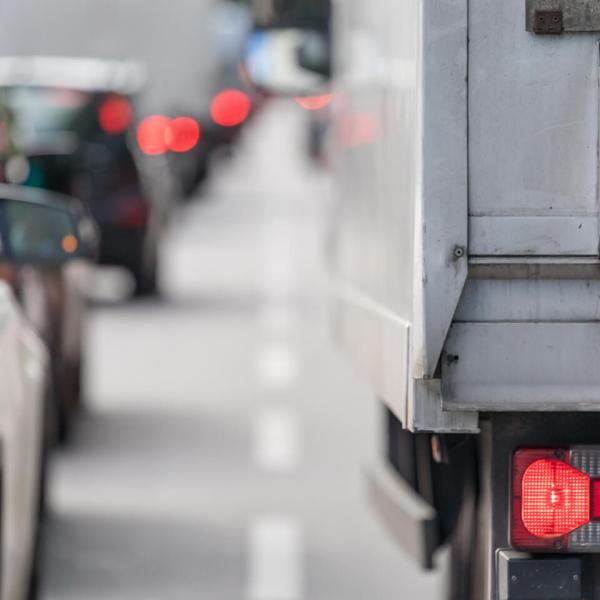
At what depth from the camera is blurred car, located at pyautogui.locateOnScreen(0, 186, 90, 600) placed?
6164 mm

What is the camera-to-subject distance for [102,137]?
18734 mm

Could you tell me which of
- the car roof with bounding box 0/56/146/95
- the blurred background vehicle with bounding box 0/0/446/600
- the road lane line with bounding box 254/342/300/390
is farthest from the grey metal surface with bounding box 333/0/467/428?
the car roof with bounding box 0/56/146/95

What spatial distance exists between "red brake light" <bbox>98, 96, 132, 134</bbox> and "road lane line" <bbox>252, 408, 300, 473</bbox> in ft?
18.2

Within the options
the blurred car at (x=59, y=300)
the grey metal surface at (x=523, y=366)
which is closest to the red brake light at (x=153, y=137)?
the blurred car at (x=59, y=300)

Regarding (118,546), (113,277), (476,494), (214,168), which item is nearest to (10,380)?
(476,494)

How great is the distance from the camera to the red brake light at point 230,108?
43.0 metres

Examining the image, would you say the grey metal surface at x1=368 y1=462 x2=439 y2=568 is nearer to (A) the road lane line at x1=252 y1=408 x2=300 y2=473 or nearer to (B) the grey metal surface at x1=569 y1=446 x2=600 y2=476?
(B) the grey metal surface at x1=569 y1=446 x2=600 y2=476

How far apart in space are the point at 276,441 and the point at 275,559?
11.2 feet

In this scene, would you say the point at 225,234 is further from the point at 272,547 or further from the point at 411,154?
the point at 411,154

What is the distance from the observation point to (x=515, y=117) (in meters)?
4.56

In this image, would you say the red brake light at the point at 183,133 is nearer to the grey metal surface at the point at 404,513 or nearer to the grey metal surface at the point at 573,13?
the grey metal surface at the point at 404,513

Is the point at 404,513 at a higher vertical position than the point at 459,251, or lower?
lower

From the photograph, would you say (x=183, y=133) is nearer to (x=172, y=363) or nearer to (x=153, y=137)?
(x=153, y=137)

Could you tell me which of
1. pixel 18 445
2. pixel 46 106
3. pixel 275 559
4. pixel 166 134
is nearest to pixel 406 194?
pixel 18 445
